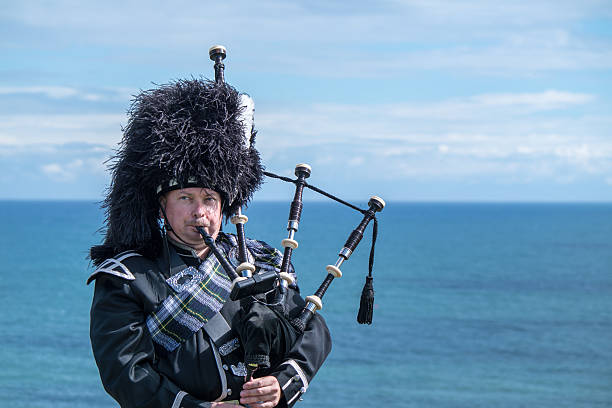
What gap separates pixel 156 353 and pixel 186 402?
26cm

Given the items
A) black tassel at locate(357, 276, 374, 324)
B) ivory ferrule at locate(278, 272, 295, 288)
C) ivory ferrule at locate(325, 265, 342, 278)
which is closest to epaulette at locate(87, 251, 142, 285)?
ivory ferrule at locate(278, 272, 295, 288)

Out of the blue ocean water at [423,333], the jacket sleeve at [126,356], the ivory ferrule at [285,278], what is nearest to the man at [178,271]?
the jacket sleeve at [126,356]

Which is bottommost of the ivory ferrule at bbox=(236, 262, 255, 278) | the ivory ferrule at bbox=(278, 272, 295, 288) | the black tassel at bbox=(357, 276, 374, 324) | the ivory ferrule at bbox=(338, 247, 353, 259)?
the black tassel at bbox=(357, 276, 374, 324)

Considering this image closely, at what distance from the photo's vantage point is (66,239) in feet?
251

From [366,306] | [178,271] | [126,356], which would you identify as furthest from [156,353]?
[366,306]

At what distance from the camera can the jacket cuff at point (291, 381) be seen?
336cm

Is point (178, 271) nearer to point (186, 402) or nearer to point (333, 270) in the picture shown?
point (186, 402)

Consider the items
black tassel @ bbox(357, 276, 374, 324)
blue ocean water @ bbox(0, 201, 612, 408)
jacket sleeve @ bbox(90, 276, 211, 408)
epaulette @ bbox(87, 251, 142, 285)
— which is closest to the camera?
jacket sleeve @ bbox(90, 276, 211, 408)

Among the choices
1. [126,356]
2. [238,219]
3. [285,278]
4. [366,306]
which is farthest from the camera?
[366,306]

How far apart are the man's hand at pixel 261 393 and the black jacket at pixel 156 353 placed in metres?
0.04

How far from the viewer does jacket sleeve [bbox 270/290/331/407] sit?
3.38 meters

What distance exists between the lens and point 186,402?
3.25m

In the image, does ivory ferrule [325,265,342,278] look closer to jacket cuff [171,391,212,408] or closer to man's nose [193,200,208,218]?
man's nose [193,200,208,218]

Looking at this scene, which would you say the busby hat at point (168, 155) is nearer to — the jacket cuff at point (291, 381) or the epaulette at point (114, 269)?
the epaulette at point (114, 269)
